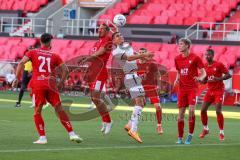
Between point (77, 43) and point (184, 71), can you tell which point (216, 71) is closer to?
point (184, 71)

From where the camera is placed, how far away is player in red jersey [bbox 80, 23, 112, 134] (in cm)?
1952

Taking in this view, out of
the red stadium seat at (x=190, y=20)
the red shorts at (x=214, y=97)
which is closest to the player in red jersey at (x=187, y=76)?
the red shorts at (x=214, y=97)

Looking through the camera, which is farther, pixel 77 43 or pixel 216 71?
pixel 77 43

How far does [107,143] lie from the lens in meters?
17.4

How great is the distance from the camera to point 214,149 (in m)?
16.9

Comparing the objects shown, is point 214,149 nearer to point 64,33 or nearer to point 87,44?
point 87,44

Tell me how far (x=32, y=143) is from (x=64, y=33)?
113 feet

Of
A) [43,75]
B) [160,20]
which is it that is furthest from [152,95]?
[160,20]

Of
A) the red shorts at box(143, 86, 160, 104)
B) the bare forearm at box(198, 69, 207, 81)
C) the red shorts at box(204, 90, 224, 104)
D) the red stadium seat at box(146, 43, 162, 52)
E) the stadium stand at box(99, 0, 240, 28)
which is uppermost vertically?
the stadium stand at box(99, 0, 240, 28)

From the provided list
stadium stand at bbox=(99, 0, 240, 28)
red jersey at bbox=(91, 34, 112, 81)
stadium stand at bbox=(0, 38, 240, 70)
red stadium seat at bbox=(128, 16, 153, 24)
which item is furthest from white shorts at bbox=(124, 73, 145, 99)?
red stadium seat at bbox=(128, 16, 153, 24)

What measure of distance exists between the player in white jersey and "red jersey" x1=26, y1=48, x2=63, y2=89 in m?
1.72

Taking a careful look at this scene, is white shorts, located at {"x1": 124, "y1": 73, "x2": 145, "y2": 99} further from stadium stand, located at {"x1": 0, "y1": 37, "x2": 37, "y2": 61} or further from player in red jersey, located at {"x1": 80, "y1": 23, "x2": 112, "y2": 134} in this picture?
stadium stand, located at {"x1": 0, "y1": 37, "x2": 37, "y2": 61}

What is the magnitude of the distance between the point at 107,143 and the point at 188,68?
2557mm

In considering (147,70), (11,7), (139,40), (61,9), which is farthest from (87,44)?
(147,70)
